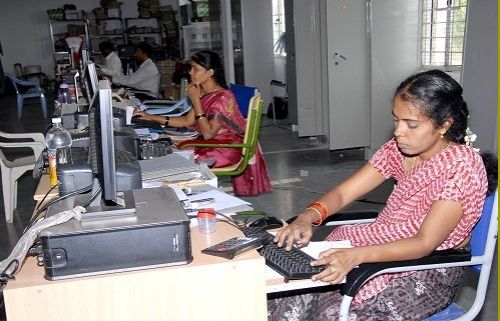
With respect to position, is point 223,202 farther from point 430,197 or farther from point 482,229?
point 482,229

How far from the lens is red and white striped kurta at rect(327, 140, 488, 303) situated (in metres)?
1.53

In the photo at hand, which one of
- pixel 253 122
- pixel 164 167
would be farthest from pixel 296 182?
pixel 164 167

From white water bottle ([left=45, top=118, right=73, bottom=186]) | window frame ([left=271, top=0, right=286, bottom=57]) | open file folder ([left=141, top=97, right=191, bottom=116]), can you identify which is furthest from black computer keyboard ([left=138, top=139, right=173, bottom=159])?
window frame ([left=271, top=0, right=286, bottom=57])

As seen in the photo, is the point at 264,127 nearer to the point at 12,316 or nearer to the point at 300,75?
the point at 300,75

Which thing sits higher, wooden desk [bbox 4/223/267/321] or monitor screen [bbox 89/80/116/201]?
monitor screen [bbox 89/80/116/201]

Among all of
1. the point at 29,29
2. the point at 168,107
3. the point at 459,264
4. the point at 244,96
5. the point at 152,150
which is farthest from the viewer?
the point at 29,29

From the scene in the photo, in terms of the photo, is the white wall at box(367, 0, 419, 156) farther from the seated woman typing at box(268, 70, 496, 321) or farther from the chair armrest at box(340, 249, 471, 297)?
the chair armrest at box(340, 249, 471, 297)

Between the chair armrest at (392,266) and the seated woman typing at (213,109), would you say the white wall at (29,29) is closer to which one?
the seated woman typing at (213,109)

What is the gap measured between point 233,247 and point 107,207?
1.06 feet

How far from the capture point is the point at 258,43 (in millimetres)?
7879

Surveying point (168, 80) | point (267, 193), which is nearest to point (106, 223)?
point (267, 193)

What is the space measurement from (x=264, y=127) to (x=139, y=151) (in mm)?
4951

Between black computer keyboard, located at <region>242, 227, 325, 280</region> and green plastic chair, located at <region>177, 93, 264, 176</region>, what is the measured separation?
176 centimetres

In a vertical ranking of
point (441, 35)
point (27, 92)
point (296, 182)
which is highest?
point (441, 35)
